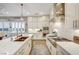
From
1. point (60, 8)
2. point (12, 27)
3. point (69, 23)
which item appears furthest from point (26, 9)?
point (69, 23)

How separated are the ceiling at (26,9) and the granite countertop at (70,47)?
0.46 meters

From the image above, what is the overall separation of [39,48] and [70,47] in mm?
402

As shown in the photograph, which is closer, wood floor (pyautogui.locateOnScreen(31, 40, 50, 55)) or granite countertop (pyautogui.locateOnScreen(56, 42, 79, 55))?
granite countertop (pyautogui.locateOnScreen(56, 42, 79, 55))

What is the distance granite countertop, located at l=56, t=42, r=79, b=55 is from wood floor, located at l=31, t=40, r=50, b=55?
0.20 m

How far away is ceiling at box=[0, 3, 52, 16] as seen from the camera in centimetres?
159

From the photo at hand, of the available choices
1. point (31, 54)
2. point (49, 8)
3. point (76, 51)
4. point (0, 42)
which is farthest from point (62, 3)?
point (0, 42)

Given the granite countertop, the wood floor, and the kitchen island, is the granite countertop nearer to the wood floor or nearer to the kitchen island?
the kitchen island

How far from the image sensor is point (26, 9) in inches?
65.2

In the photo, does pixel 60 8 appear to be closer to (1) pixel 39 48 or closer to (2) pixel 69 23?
(2) pixel 69 23

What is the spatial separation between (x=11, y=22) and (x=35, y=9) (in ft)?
1.09

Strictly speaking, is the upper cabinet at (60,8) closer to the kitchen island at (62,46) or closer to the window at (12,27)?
the kitchen island at (62,46)

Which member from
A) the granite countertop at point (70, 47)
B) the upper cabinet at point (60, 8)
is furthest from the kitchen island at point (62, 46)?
the upper cabinet at point (60, 8)

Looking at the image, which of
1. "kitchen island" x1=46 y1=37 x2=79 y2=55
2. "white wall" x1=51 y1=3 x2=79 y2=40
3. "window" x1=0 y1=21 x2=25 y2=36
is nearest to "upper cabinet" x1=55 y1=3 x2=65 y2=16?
"white wall" x1=51 y1=3 x2=79 y2=40
